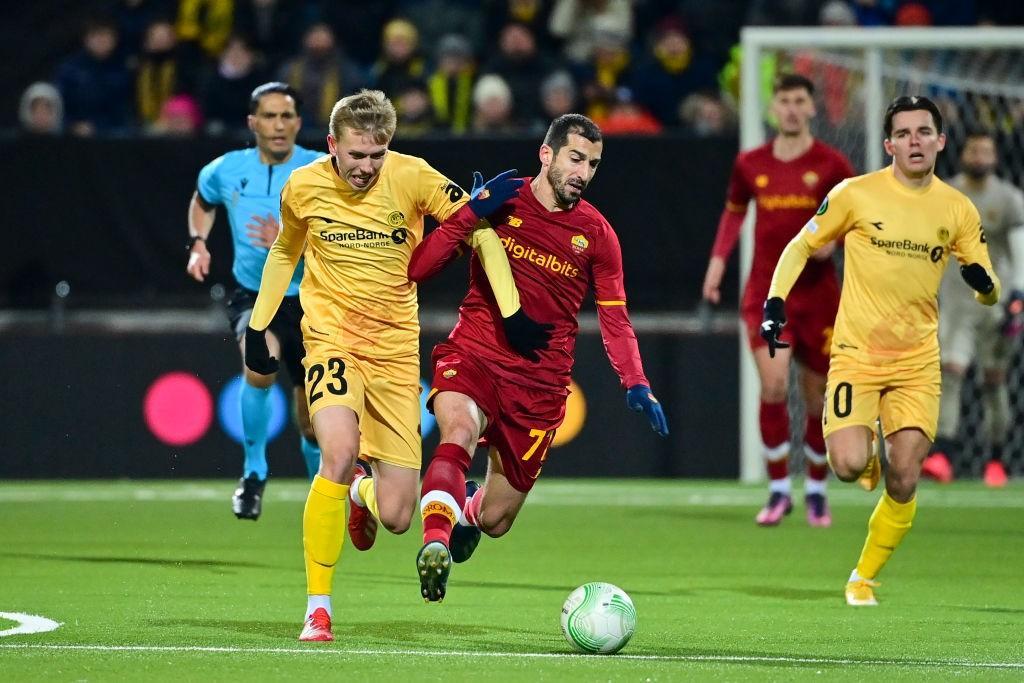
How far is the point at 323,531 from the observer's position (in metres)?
6.50

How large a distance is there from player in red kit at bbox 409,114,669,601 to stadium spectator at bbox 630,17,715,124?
794cm

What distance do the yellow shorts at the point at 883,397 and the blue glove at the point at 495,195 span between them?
70.6 inches

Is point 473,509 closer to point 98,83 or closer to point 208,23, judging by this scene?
point 98,83

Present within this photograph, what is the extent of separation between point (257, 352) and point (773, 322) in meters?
2.14

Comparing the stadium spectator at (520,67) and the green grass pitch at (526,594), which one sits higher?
the stadium spectator at (520,67)

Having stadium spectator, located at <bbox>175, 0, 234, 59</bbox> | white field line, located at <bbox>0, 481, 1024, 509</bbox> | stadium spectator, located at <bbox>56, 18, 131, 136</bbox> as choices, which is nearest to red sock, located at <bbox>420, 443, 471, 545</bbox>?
white field line, located at <bbox>0, 481, 1024, 509</bbox>

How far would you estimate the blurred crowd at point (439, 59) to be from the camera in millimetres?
14445

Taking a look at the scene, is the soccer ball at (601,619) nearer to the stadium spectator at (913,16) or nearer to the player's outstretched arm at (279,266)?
the player's outstretched arm at (279,266)

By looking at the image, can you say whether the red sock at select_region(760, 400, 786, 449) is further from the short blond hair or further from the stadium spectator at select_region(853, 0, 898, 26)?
the stadium spectator at select_region(853, 0, 898, 26)

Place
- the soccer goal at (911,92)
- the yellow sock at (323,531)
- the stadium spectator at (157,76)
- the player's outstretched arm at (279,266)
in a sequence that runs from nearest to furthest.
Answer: the yellow sock at (323,531)
the player's outstretched arm at (279,266)
the soccer goal at (911,92)
the stadium spectator at (157,76)

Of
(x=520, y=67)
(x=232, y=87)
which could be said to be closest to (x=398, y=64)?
(x=520, y=67)

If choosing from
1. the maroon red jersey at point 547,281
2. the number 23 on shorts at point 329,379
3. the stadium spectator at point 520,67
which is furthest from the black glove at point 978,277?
the stadium spectator at point 520,67

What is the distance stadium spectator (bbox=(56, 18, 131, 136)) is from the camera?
14.8 m

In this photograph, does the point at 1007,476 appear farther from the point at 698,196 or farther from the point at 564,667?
the point at 564,667
